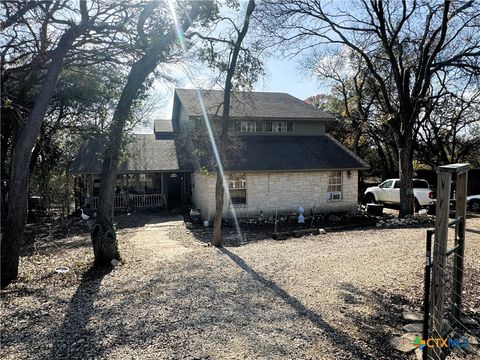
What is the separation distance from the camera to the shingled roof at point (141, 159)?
18453mm

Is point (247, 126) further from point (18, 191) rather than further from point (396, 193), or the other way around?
point (18, 191)

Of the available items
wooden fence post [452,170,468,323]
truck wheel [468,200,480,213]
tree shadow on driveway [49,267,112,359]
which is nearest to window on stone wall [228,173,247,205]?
tree shadow on driveway [49,267,112,359]

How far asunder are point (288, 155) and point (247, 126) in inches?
136

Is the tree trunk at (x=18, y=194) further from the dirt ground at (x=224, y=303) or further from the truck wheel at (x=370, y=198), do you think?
the truck wheel at (x=370, y=198)

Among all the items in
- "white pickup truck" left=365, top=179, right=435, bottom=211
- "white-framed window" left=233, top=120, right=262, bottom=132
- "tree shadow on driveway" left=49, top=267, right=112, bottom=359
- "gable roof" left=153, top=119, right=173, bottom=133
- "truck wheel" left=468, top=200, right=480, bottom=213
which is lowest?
"tree shadow on driveway" left=49, top=267, right=112, bottom=359

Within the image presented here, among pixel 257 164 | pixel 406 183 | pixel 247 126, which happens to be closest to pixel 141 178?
pixel 247 126

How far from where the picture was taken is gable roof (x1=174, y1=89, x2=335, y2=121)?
64.4 ft

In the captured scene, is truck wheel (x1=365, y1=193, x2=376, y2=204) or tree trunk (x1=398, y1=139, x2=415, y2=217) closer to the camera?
tree trunk (x1=398, y1=139, x2=415, y2=217)

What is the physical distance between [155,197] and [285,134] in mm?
8819

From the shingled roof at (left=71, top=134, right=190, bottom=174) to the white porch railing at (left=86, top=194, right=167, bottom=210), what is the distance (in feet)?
5.83

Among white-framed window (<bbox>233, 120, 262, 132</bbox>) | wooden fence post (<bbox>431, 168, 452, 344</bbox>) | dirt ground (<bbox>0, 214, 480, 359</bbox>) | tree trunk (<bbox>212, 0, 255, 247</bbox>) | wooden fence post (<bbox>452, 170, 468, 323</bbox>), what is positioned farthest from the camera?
white-framed window (<bbox>233, 120, 262, 132</bbox>)

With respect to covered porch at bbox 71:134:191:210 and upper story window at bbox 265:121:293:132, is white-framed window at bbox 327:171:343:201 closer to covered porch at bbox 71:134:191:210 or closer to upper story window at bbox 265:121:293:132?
upper story window at bbox 265:121:293:132

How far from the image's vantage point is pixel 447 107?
26.1 metres

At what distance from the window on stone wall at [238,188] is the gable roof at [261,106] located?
398 centimetres
